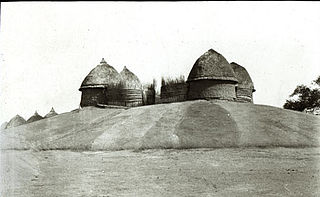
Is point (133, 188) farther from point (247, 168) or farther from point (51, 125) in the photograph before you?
point (51, 125)

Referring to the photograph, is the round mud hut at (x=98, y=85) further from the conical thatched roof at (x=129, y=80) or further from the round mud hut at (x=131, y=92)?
the round mud hut at (x=131, y=92)

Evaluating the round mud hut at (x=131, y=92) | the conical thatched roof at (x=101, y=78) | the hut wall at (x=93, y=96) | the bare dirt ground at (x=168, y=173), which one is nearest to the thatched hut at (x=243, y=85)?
the round mud hut at (x=131, y=92)

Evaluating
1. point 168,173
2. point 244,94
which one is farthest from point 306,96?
point 168,173

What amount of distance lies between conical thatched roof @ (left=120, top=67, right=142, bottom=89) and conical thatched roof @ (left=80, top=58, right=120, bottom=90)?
0.75m

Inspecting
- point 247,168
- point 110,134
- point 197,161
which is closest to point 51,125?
point 110,134

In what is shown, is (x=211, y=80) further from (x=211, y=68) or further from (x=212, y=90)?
(x=211, y=68)

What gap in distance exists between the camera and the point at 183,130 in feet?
73.2

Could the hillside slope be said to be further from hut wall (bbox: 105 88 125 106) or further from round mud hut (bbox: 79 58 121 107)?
round mud hut (bbox: 79 58 121 107)

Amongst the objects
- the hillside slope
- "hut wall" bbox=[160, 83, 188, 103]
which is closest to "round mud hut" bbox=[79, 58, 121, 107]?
"hut wall" bbox=[160, 83, 188, 103]

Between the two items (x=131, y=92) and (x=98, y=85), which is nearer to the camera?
(x=131, y=92)

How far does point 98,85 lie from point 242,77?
13887 millimetres

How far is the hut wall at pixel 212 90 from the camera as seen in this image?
3192 cm

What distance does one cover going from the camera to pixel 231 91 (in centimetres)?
3269

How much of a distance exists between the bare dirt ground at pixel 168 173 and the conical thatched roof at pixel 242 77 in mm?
19904
